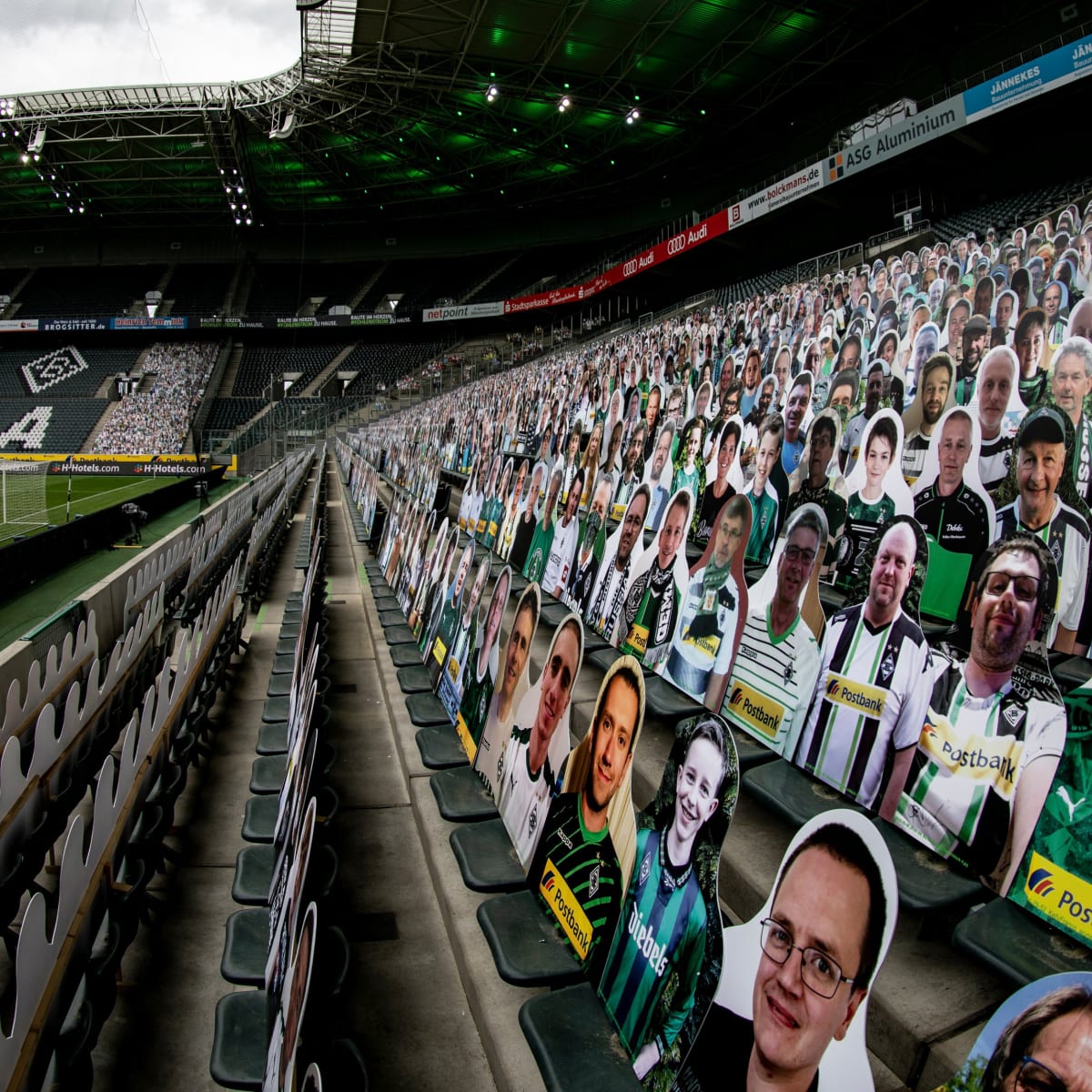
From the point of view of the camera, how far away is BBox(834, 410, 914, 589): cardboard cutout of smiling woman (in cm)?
268

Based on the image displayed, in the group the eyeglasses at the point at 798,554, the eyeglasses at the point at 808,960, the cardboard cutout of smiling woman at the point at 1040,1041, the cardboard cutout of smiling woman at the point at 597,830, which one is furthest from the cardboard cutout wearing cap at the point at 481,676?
the cardboard cutout of smiling woman at the point at 1040,1041

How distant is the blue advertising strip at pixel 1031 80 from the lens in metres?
13.2

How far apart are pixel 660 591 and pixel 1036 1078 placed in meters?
2.30

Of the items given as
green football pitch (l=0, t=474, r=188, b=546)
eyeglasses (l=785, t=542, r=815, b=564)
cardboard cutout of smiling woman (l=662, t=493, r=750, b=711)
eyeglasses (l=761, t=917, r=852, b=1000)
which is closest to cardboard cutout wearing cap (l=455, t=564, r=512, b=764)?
cardboard cutout of smiling woman (l=662, t=493, r=750, b=711)

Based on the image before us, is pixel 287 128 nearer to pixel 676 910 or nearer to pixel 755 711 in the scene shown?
pixel 755 711

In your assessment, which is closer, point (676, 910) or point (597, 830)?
point (676, 910)

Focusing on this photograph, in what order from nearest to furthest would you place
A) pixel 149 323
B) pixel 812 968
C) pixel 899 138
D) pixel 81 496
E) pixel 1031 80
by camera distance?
pixel 812 968, pixel 1031 80, pixel 899 138, pixel 81 496, pixel 149 323

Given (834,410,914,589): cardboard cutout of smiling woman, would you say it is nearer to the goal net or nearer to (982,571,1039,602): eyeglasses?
(982,571,1039,602): eyeglasses

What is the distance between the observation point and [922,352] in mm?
4227

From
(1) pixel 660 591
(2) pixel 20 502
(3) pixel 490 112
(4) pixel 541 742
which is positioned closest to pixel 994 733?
(4) pixel 541 742

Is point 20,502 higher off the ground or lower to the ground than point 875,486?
lower

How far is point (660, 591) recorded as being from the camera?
3148 millimetres

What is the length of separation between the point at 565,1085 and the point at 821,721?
45.8 inches

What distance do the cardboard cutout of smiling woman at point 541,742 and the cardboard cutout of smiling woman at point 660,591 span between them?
723 mm
